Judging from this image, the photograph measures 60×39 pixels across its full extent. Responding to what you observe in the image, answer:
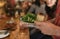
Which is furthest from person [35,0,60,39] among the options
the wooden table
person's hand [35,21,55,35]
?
the wooden table

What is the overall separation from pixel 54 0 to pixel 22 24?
30 cm

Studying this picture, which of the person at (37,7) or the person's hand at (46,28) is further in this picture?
the person at (37,7)

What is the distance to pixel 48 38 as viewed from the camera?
1.12 metres

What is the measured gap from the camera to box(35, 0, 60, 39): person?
3.37 ft

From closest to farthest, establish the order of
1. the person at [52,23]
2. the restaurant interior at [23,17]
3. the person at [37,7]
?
the person at [52,23] → the restaurant interior at [23,17] → the person at [37,7]

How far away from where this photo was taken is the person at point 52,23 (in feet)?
3.37

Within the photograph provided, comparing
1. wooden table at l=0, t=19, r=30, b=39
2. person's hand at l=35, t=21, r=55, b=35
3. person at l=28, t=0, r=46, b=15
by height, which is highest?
person at l=28, t=0, r=46, b=15

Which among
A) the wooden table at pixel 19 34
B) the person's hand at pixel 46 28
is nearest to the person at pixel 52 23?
the person's hand at pixel 46 28

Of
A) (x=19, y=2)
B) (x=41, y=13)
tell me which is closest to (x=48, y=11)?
(x=41, y=13)

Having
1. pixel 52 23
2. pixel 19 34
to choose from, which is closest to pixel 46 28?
pixel 52 23

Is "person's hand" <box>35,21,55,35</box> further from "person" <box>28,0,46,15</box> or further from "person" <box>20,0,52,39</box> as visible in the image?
"person" <box>28,0,46,15</box>

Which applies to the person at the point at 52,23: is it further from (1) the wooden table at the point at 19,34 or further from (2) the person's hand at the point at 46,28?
(1) the wooden table at the point at 19,34

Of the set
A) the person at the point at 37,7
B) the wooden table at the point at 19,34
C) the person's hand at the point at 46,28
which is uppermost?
the person at the point at 37,7

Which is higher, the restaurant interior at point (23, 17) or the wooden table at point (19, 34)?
the restaurant interior at point (23, 17)
